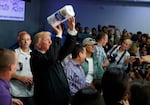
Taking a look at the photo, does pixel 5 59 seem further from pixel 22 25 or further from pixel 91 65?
pixel 22 25

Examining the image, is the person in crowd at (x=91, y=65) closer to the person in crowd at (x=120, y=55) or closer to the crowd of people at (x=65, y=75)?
the crowd of people at (x=65, y=75)

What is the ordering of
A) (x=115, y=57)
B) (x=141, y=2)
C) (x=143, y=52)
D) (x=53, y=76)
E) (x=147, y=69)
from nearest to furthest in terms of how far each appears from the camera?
(x=53, y=76), (x=147, y=69), (x=115, y=57), (x=143, y=52), (x=141, y=2)

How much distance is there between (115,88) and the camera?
1.97m

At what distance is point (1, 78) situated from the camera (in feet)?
6.53

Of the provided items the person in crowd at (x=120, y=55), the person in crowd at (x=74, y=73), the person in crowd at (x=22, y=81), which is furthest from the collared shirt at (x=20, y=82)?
the person in crowd at (x=120, y=55)

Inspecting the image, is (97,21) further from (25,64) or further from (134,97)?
(134,97)

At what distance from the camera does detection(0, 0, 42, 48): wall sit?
8.65 m

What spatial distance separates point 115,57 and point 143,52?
1.25m

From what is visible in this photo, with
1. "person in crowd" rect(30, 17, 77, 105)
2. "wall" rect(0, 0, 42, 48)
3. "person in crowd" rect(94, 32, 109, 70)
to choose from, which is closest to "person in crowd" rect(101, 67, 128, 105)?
"person in crowd" rect(30, 17, 77, 105)

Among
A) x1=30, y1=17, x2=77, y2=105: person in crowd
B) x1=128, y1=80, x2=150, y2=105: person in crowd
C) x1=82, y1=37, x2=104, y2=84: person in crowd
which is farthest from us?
x1=82, y1=37, x2=104, y2=84: person in crowd

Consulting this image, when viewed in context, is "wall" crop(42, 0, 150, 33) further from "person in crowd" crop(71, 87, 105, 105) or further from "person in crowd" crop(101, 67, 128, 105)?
"person in crowd" crop(71, 87, 105, 105)

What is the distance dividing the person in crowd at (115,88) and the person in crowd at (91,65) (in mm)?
1826

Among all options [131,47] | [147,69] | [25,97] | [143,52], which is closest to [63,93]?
[25,97]

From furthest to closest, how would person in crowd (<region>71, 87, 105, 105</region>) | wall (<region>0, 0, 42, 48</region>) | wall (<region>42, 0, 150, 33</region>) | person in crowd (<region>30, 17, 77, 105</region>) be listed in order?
wall (<region>42, 0, 150, 33</region>) → wall (<region>0, 0, 42, 48</region>) → person in crowd (<region>30, 17, 77, 105</region>) → person in crowd (<region>71, 87, 105, 105</region>)
